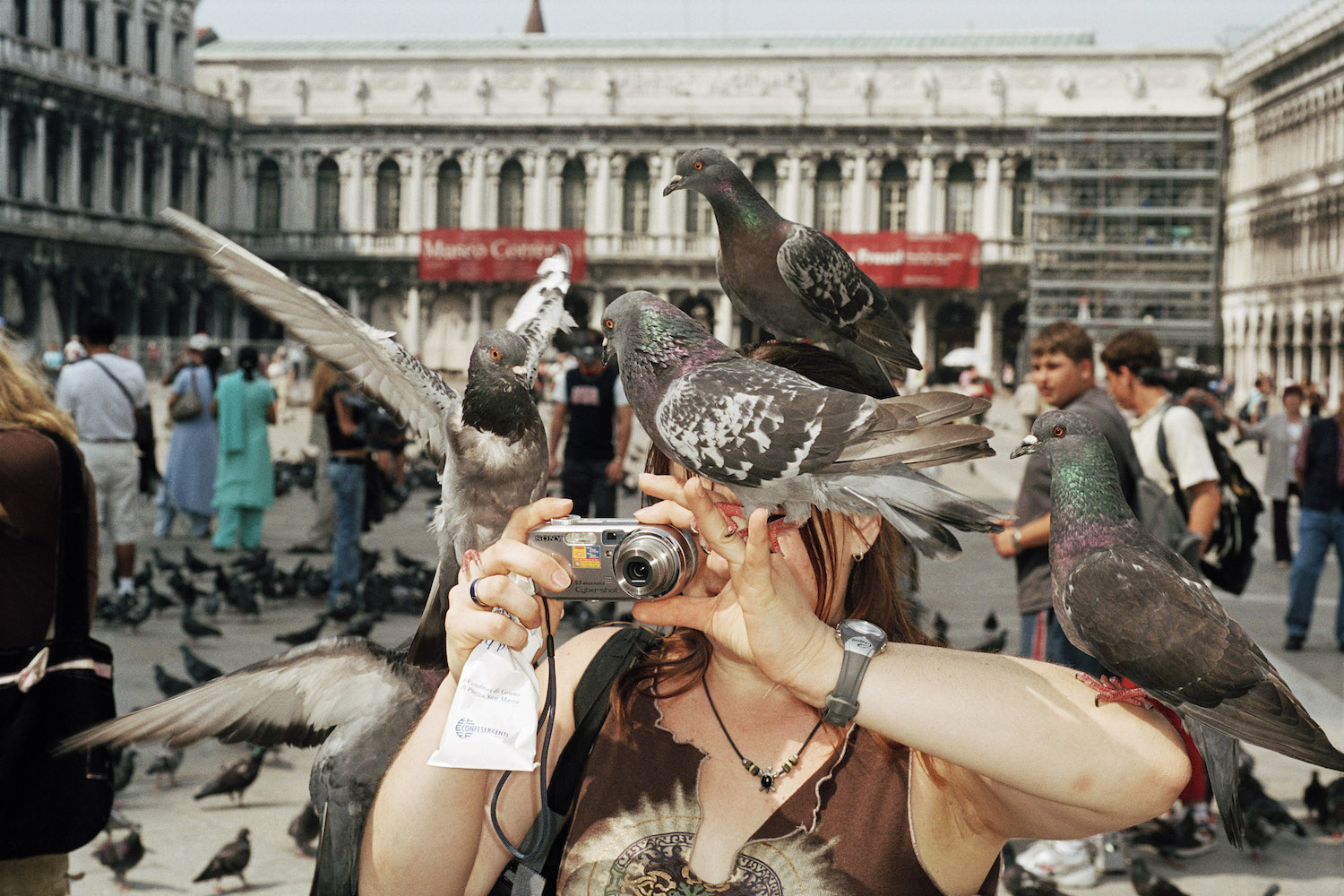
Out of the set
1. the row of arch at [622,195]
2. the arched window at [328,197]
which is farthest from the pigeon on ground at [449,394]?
the arched window at [328,197]

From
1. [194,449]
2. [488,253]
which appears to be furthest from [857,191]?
[194,449]

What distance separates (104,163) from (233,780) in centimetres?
3816

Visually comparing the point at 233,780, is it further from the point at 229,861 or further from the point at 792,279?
the point at 792,279

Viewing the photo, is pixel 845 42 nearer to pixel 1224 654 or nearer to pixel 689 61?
pixel 689 61

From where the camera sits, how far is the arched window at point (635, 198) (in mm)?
44312

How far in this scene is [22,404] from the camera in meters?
2.57

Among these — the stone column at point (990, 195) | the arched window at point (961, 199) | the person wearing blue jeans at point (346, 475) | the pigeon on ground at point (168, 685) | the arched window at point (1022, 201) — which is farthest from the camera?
the arched window at point (961, 199)

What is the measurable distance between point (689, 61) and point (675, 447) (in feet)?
143

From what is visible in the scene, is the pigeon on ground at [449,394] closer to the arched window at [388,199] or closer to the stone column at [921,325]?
the stone column at [921,325]

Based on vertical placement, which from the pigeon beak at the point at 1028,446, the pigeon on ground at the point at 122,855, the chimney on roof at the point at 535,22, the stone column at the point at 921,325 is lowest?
the pigeon on ground at the point at 122,855

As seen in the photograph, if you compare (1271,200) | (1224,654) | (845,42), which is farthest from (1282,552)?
(845,42)

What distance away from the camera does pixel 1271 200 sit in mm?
36750

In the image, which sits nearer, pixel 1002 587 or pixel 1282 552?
pixel 1002 587

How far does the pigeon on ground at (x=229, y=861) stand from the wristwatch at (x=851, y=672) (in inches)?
98.2
